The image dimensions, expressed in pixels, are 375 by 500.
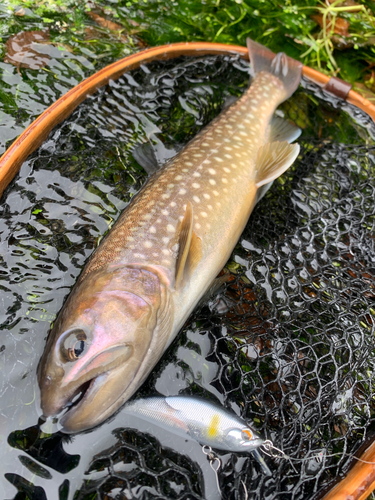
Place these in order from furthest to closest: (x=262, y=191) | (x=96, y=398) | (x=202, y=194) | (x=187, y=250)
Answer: (x=262, y=191) < (x=202, y=194) < (x=187, y=250) < (x=96, y=398)

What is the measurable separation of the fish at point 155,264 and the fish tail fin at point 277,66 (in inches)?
13.7

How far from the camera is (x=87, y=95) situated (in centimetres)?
296

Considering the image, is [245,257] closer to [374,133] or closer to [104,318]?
[104,318]

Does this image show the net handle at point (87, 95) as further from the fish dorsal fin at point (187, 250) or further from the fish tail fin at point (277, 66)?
the fish dorsal fin at point (187, 250)

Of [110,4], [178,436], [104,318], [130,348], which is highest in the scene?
[110,4]

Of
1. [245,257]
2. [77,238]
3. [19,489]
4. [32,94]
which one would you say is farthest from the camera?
[32,94]

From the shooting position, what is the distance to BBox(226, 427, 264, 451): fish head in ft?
6.15

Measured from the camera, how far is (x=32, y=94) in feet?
9.86

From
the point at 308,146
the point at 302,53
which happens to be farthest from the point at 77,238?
the point at 302,53

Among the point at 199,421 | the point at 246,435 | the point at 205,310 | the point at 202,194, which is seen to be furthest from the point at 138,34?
the point at 246,435

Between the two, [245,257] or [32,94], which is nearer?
[245,257]

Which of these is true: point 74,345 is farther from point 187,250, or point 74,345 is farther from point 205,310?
point 205,310

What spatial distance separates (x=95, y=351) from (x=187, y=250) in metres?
0.78

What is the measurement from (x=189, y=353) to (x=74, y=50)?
297 cm
